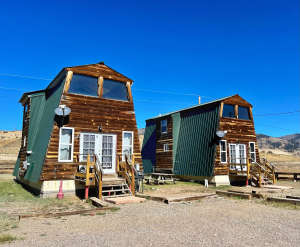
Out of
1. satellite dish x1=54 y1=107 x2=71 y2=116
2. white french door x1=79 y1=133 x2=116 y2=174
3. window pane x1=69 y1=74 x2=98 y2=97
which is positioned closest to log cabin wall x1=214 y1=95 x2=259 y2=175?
white french door x1=79 y1=133 x2=116 y2=174

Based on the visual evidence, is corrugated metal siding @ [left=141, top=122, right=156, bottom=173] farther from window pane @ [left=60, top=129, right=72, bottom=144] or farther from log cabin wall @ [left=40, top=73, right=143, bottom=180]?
window pane @ [left=60, top=129, right=72, bottom=144]

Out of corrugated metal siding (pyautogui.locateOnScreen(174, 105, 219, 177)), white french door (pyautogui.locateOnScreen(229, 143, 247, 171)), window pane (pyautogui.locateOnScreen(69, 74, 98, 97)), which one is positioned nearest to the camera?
window pane (pyautogui.locateOnScreen(69, 74, 98, 97))

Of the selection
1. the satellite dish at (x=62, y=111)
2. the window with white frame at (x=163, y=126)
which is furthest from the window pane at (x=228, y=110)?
the satellite dish at (x=62, y=111)

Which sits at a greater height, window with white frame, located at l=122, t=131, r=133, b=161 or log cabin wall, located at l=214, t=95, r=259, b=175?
log cabin wall, located at l=214, t=95, r=259, b=175

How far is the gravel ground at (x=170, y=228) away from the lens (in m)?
5.28

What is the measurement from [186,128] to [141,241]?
15.5 metres

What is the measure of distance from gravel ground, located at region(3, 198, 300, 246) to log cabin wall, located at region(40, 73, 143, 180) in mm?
4383

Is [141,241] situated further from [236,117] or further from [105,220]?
[236,117]

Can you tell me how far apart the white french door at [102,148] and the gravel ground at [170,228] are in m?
4.31

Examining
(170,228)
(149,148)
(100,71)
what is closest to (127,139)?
(100,71)

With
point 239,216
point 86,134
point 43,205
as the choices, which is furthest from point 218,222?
point 86,134

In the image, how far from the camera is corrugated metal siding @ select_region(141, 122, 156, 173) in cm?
2300

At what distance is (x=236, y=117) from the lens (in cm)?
1850

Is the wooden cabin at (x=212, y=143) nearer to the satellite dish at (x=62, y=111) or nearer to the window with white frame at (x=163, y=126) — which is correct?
the window with white frame at (x=163, y=126)
